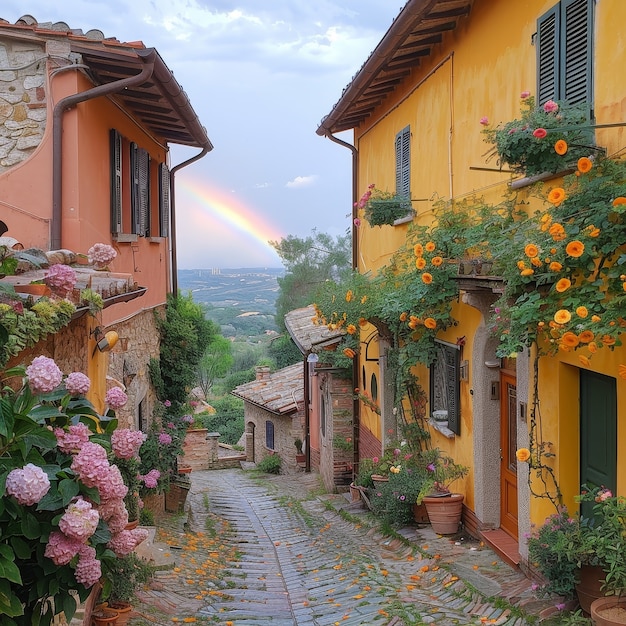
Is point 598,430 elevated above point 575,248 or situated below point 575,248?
below

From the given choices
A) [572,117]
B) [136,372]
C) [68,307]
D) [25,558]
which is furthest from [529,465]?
[136,372]

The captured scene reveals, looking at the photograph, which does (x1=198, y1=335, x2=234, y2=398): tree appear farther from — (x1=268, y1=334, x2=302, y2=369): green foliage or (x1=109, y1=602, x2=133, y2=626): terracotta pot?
(x1=109, y1=602, x2=133, y2=626): terracotta pot

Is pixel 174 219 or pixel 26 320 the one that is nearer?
pixel 26 320

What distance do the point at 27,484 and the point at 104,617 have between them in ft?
11.4

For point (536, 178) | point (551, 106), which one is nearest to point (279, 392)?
point (536, 178)

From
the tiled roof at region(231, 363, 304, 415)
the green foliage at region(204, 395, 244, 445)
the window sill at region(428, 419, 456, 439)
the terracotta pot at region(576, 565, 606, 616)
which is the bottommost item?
the green foliage at region(204, 395, 244, 445)

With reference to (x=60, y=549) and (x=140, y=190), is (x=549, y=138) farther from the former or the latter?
(x=140, y=190)

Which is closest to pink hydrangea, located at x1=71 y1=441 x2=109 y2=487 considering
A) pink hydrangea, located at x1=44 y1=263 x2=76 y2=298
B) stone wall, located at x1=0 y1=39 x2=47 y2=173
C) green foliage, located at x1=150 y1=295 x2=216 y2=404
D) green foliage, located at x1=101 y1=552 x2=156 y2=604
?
pink hydrangea, located at x1=44 y1=263 x2=76 y2=298

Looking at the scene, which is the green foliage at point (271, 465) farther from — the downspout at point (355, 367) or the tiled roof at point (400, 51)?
the tiled roof at point (400, 51)

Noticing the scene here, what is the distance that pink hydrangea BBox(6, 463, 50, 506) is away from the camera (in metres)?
3.01

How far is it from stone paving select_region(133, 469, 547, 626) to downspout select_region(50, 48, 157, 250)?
3.86m

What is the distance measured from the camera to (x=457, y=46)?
895cm

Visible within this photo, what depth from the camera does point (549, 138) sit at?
5562 mm

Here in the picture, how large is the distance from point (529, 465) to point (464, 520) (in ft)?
8.82
